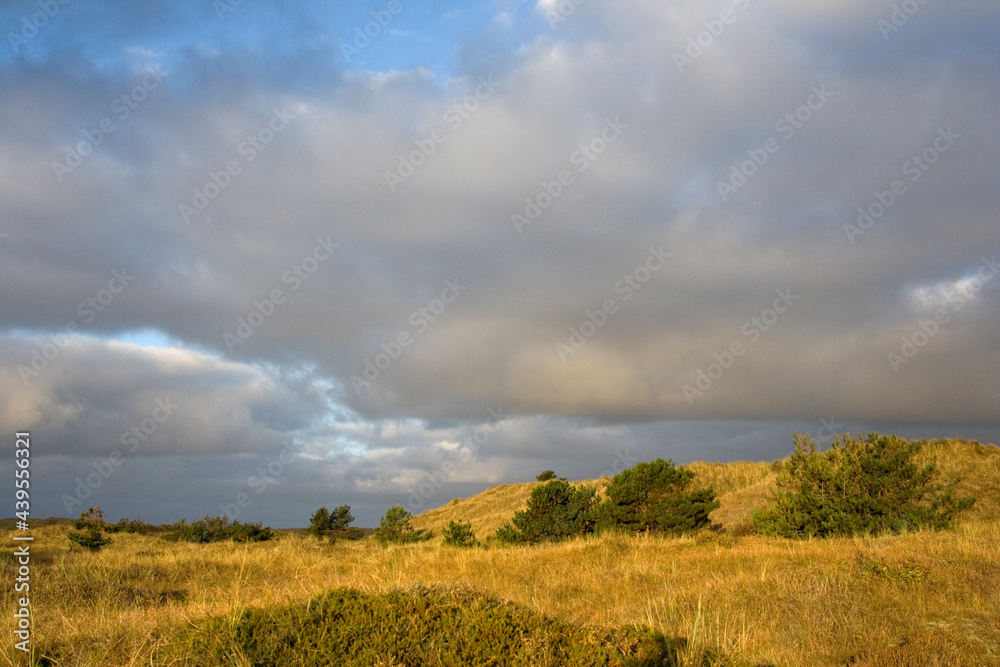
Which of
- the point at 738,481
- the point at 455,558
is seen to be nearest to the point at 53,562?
the point at 455,558

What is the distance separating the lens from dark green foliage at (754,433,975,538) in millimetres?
17719

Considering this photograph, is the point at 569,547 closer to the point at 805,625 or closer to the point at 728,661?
the point at 805,625

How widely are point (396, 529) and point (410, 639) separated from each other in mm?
22832

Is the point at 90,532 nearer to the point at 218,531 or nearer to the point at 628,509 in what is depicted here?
the point at 218,531

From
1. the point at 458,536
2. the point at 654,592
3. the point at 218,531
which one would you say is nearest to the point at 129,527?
the point at 218,531

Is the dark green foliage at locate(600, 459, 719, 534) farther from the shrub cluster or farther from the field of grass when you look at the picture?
the field of grass

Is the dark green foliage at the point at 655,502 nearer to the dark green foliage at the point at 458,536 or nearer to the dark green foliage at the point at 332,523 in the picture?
the dark green foliage at the point at 458,536

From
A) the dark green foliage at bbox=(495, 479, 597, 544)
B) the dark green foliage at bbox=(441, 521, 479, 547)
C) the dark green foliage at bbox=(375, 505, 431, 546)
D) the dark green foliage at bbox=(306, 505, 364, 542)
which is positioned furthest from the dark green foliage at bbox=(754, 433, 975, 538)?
the dark green foliage at bbox=(306, 505, 364, 542)

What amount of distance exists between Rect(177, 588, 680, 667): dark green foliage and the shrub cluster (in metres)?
15.4

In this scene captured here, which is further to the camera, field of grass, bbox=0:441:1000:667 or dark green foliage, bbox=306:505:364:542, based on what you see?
dark green foliage, bbox=306:505:364:542

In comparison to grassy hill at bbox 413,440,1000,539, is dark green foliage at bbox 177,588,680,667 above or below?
above

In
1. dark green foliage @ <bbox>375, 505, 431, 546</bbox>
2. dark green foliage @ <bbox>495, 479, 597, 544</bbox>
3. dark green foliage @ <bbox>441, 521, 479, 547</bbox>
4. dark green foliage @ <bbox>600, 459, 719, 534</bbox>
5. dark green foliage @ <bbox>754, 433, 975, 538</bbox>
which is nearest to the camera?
dark green foliage @ <bbox>754, 433, 975, 538</bbox>

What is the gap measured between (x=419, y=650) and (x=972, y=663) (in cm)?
561

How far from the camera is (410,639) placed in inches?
197
